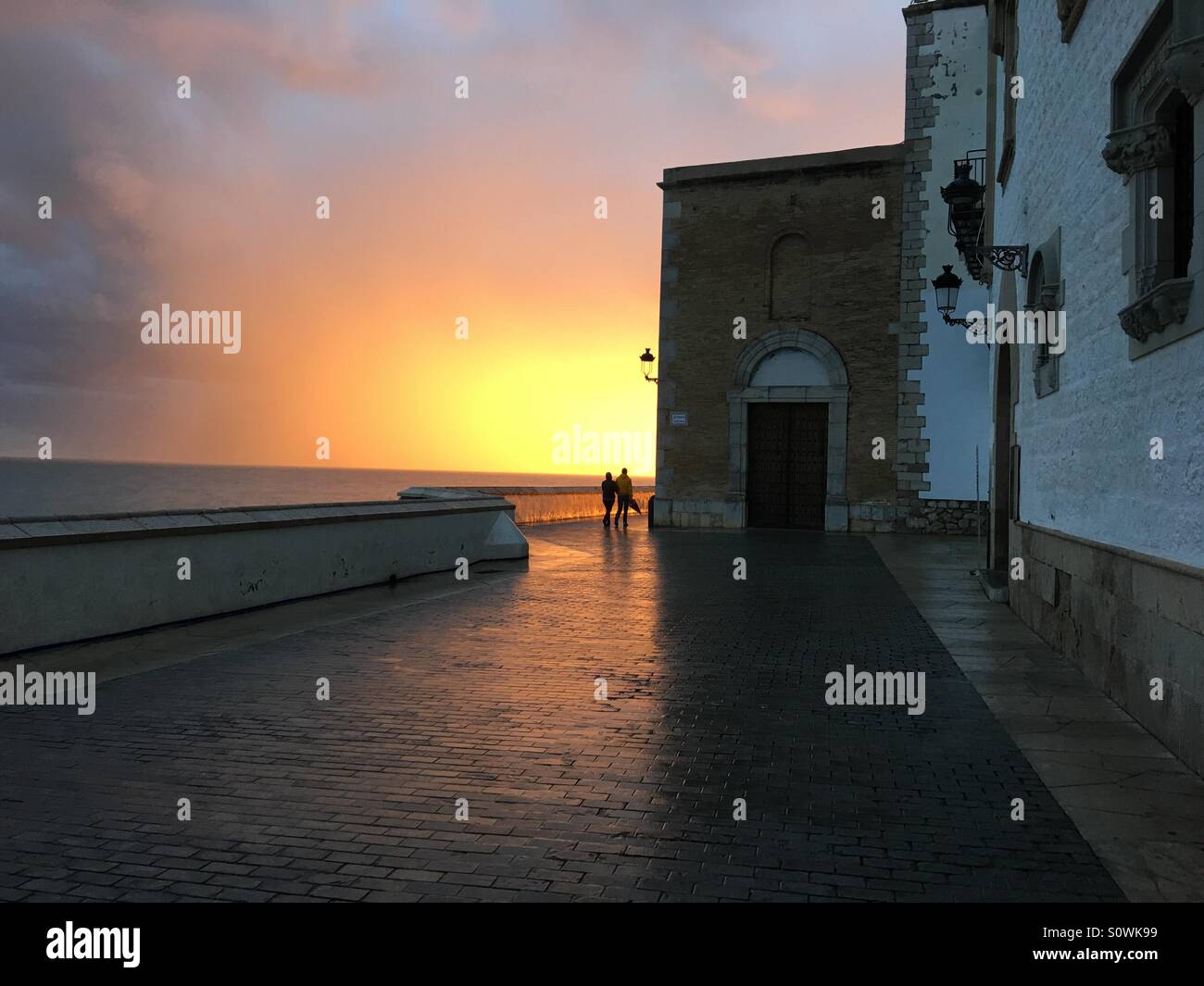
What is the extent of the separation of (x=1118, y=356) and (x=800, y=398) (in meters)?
18.4

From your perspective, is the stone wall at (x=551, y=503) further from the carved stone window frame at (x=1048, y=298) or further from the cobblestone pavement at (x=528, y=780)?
the cobblestone pavement at (x=528, y=780)

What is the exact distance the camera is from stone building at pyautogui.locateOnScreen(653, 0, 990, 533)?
949 inches

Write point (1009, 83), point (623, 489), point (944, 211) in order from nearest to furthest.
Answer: point (1009, 83) → point (944, 211) → point (623, 489)

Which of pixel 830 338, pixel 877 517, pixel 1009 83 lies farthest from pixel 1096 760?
pixel 830 338

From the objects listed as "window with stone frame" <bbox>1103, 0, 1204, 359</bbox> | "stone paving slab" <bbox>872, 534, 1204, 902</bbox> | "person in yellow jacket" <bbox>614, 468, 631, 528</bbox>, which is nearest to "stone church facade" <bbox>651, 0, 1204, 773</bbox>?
"window with stone frame" <bbox>1103, 0, 1204, 359</bbox>

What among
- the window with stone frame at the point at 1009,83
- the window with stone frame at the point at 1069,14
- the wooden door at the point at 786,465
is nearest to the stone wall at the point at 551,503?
the wooden door at the point at 786,465

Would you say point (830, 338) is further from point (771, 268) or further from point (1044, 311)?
point (1044, 311)

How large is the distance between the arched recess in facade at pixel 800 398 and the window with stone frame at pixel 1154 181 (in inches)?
715

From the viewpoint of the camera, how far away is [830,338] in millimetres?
25312

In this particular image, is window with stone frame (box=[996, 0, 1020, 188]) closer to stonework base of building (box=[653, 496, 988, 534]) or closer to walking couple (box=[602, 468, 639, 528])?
stonework base of building (box=[653, 496, 988, 534])

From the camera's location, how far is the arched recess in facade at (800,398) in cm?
2497

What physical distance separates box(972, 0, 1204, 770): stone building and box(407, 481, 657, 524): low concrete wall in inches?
578

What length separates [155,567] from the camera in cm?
926
